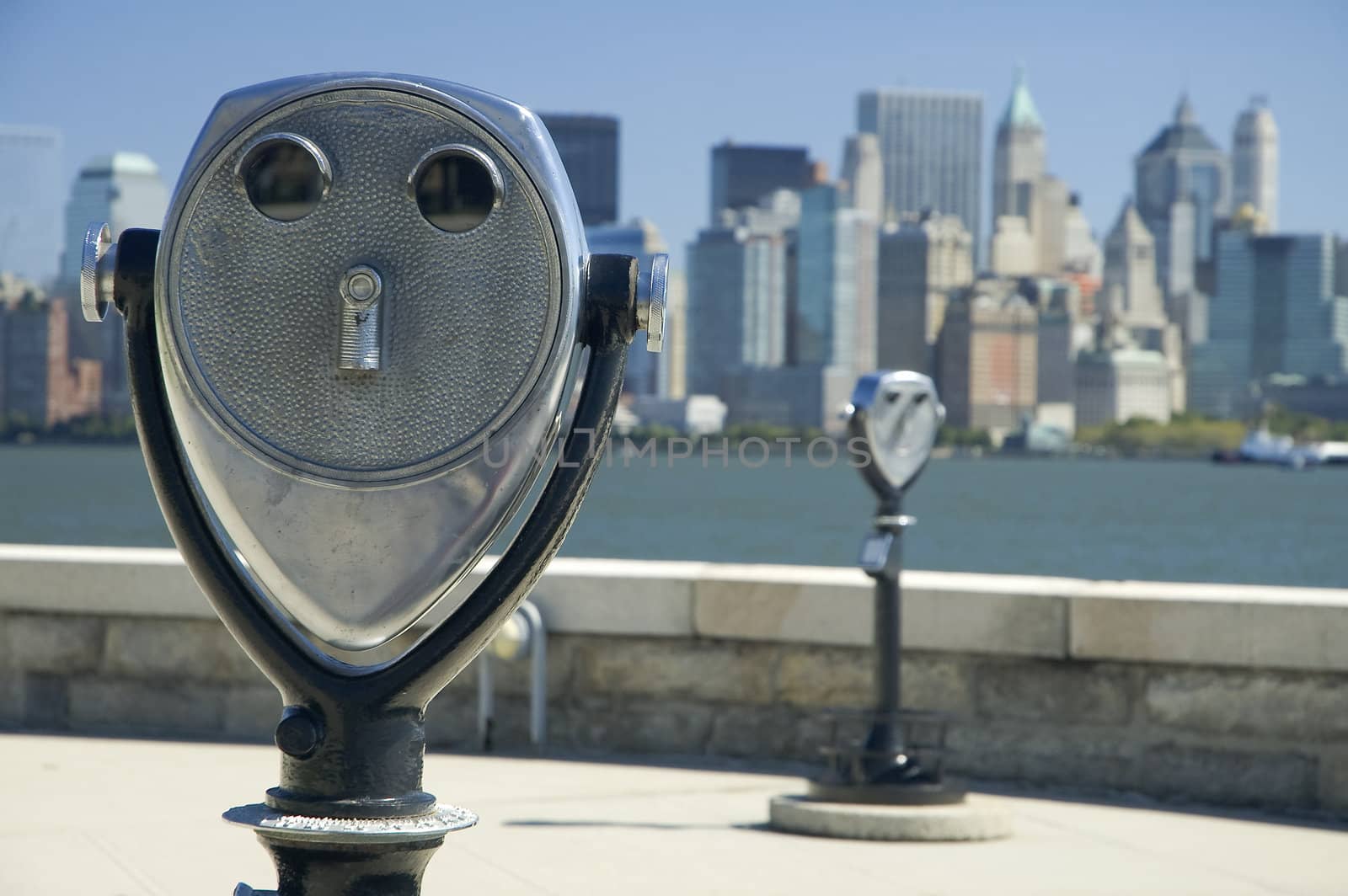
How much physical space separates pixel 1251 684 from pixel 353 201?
351cm

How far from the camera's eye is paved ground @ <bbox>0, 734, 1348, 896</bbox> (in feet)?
12.8

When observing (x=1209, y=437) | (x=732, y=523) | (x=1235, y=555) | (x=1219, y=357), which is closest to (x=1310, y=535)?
(x=1235, y=555)

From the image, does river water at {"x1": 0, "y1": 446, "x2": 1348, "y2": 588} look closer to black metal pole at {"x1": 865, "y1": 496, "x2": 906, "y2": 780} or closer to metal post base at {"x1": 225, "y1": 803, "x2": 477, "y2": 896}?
black metal pole at {"x1": 865, "y1": 496, "x2": 906, "y2": 780}

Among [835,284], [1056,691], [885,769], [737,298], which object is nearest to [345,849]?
[885,769]

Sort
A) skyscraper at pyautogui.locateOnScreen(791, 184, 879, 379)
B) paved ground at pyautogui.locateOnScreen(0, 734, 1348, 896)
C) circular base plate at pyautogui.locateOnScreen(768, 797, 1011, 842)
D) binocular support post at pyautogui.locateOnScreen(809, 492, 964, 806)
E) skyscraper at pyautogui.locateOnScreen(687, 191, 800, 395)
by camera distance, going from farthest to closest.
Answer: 1. skyscraper at pyautogui.locateOnScreen(791, 184, 879, 379)
2. skyscraper at pyautogui.locateOnScreen(687, 191, 800, 395)
3. binocular support post at pyautogui.locateOnScreen(809, 492, 964, 806)
4. circular base plate at pyautogui.locateOnScreen(768, 797, 1011, 842)
5. paved ground at pyautogui.locateOnScreen(0, 734, 1348, 896)

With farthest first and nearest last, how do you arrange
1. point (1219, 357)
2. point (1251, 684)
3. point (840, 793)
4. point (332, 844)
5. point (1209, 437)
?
point (1219, 357), point (1209, 437), point (1251, 684), point (840, 793), point (332, 844)

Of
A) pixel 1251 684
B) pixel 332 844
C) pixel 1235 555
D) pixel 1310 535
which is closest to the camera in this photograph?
pixel 332 844

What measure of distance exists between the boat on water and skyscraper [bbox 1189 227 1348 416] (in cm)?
1349

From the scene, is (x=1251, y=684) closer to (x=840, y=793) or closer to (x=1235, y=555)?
(x=840, y=793)

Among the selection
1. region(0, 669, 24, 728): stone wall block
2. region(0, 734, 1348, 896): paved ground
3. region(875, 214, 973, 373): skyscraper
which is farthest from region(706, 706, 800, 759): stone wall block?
region(875, 214, 973, 373): skyscraper

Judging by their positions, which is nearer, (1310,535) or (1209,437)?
(1310,535)

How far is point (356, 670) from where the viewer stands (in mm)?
2135

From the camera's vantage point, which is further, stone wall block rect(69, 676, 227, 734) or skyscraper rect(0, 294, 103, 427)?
skyscraper rect(0, 294, 103, 427)

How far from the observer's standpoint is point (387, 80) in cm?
209
